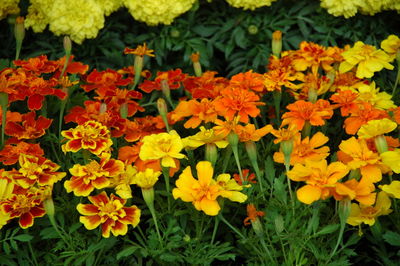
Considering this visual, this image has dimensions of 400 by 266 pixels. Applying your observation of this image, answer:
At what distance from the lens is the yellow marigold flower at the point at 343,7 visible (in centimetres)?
247

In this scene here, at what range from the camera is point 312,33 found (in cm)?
265

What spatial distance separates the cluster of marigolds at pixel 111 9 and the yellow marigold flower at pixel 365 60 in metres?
0.40

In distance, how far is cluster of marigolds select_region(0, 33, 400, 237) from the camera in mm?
1536

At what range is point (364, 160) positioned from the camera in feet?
5.13

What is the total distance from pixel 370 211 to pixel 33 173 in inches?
33.1

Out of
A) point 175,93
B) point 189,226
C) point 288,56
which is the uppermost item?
point 288,56

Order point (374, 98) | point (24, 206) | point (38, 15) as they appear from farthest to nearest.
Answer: point (38, 15)
point (374, 98)
point (24, 206)

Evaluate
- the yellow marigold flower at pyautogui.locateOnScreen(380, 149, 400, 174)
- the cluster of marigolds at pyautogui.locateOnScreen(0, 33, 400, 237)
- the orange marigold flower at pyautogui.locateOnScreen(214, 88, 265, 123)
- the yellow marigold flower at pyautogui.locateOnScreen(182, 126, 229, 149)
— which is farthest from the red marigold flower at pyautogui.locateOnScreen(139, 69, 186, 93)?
the yellow marigold flower at pyautogui.locateOnScreen(380, 149, 400, 174)

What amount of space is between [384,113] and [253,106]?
1.24 ft

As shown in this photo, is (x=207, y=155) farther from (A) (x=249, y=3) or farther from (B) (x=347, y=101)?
(A) (x=249, y=3)

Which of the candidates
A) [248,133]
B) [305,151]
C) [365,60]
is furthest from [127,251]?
[365,60]

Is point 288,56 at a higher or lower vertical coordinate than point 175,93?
higher

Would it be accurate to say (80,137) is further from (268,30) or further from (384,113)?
(268,30)

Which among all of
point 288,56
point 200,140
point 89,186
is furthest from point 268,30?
point 89,186
